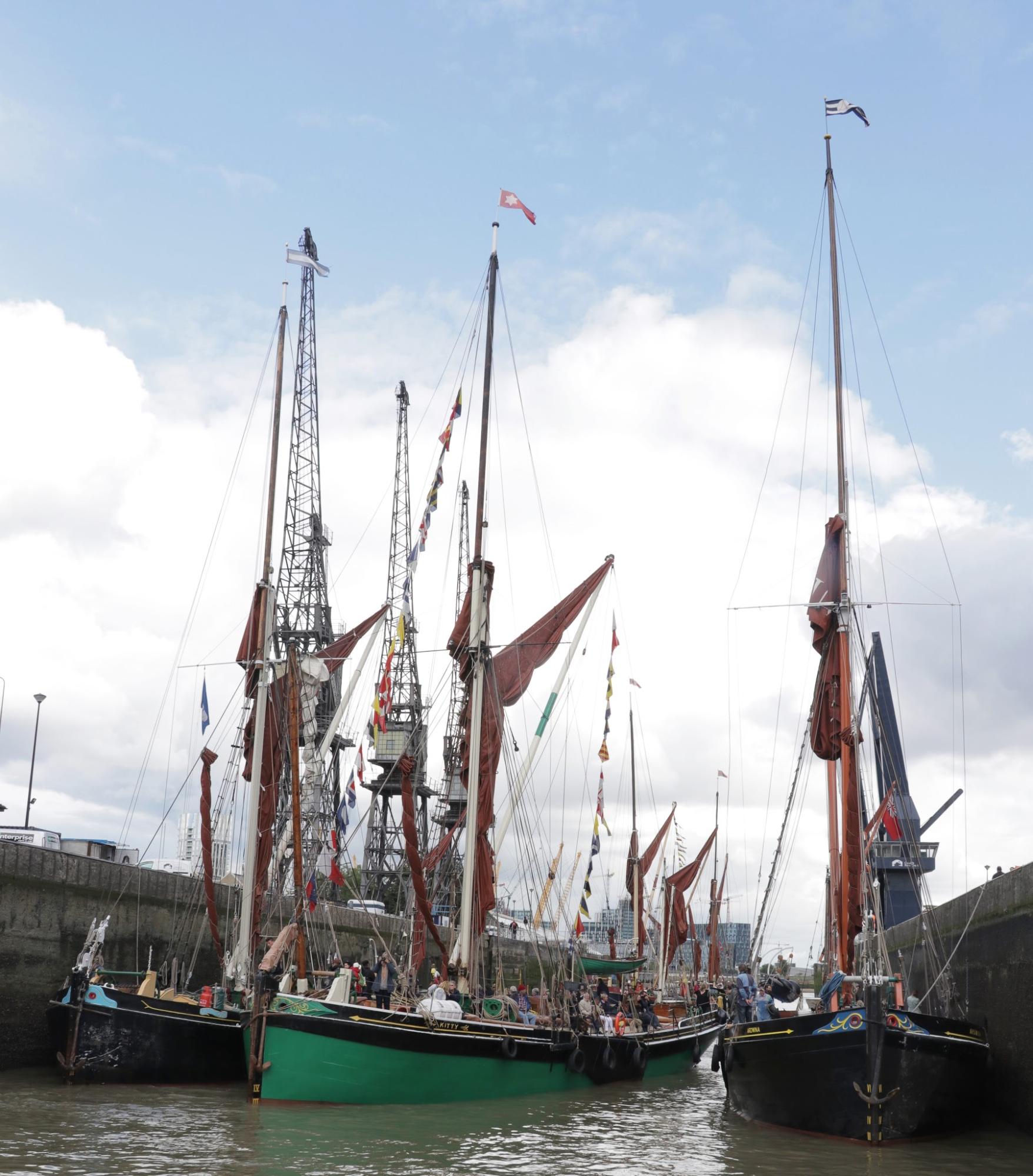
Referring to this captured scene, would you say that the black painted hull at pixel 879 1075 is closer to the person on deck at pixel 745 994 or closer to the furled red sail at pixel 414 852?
the person on deck at pixel 745 994

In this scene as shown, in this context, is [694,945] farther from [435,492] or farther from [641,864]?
[435,492]

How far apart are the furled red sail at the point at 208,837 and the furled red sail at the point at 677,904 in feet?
90.8

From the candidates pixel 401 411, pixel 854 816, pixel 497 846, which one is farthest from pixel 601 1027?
pixel 401 411

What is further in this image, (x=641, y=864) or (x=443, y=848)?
(x=641, y=864)

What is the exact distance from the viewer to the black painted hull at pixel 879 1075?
1973cm

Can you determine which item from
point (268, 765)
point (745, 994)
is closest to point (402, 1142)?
point (745, 994)

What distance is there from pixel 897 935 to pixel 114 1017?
25277 millimetres

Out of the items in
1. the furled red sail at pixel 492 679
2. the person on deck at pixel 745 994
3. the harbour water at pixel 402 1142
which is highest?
the furled red sail at pixel 492 679

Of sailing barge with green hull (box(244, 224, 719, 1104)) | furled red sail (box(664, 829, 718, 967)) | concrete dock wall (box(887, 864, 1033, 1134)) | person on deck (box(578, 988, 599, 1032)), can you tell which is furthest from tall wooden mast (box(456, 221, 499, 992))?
furled red sail (box(664, 829, 718, 967))

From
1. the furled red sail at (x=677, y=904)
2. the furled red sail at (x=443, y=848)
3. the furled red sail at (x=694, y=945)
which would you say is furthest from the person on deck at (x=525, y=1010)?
the furled red sail at (x=694, y=945)

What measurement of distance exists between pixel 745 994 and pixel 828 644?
8813mm

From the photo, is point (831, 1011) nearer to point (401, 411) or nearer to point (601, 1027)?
point (601, 1027)

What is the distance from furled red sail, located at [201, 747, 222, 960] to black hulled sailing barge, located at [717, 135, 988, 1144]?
12398 millimetres

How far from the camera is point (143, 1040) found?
25.3 m
